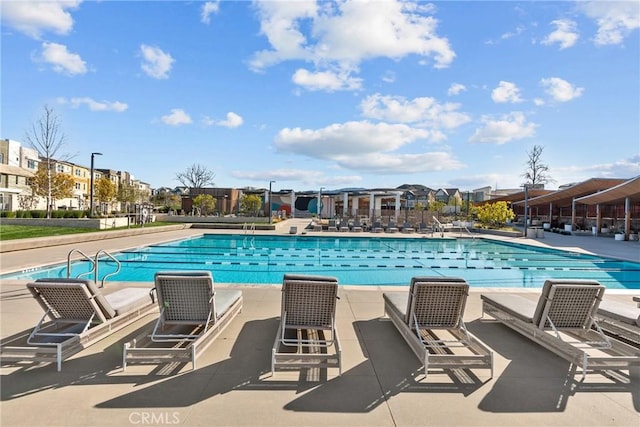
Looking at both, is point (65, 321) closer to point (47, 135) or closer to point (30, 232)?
point (30, 232)

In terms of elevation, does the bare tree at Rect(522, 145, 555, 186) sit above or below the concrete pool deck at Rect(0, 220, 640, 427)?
above

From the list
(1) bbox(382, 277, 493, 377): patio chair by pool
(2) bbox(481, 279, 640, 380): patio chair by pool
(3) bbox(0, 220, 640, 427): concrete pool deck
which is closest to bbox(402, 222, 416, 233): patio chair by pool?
(2) bbox(481, 279, 640, 380): patio chair by pool

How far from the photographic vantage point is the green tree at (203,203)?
32375 millimetres

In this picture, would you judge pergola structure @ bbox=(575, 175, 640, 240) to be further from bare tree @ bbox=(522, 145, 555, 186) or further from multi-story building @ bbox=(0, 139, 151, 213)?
multi-story building @ bbox=(0, 139, 151, 213)

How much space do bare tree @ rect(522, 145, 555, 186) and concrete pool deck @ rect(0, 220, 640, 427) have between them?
43.1 meters

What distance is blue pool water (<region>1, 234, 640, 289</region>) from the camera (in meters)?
9.26

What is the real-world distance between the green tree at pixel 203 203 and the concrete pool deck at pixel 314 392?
29.9 m

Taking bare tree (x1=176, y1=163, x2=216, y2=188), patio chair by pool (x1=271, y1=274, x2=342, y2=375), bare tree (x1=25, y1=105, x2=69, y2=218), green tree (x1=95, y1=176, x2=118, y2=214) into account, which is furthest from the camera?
bare tree (x1=176, y1=163, x2=216, y2=188)

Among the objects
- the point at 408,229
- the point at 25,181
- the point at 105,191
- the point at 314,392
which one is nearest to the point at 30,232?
the point at 105,191

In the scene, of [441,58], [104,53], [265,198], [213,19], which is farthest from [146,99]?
[265,198]

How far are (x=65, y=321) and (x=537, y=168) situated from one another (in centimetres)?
4640

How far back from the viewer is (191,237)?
18016 millimetres

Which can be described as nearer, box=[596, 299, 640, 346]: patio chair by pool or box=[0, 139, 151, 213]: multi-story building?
box=[596, 299, 640, 346]: patio chair by pool

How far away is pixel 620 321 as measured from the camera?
4.03 m
